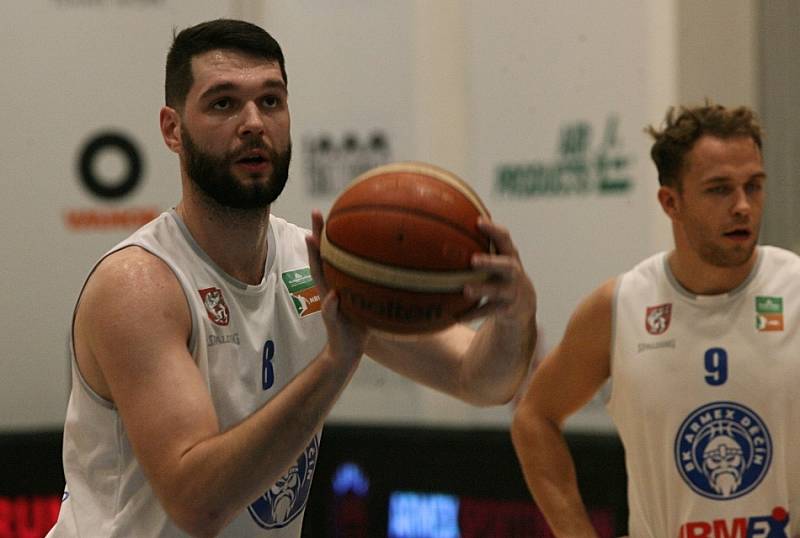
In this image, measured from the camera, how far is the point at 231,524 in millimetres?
2791

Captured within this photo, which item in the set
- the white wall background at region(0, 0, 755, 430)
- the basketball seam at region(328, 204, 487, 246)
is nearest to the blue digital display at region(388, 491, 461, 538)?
the white wall background at region(0, 0, 755, 430)

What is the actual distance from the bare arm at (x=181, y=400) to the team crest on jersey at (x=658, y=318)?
69.8 inches

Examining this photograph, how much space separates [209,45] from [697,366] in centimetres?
186

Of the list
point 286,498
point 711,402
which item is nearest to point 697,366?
point 711,402

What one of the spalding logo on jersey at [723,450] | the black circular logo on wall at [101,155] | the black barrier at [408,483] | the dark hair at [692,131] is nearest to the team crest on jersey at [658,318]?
the spalding logo on jersey at [723,450]

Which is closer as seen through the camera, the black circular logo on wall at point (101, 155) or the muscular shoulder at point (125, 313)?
the muscular shoulder at point (125, 313)

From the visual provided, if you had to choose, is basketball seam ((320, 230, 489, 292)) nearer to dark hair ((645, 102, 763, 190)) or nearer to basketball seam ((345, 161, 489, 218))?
basketball seam ((345, 161, 489, 218))

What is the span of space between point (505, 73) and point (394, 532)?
6.95 feet

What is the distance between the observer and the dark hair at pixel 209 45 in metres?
2.82

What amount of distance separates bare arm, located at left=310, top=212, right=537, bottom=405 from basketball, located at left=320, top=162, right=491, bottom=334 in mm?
48

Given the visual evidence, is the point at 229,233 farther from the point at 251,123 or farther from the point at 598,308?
the point at 598,308

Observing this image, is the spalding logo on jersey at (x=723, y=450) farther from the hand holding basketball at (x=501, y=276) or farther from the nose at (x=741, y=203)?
the hand holding basketball at (x=501, y=276)

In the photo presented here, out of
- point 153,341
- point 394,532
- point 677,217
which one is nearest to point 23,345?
point 394,532

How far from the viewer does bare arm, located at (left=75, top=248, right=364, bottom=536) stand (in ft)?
7.77
